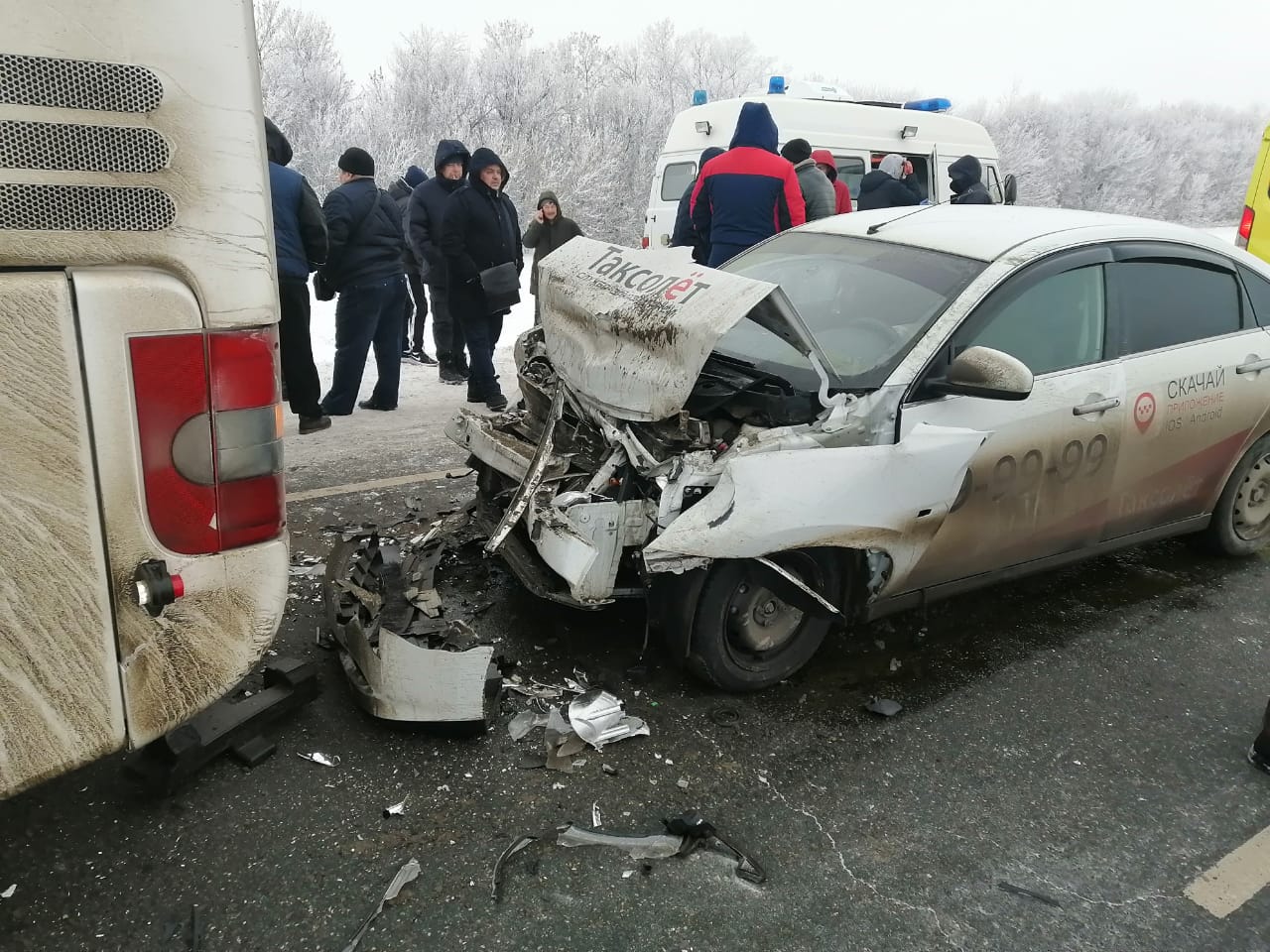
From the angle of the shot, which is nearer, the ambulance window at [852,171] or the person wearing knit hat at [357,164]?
the person wearing knit hat at [357,164]

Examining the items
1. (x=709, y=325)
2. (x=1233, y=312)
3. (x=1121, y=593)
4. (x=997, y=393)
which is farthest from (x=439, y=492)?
(x=1233, y=312)

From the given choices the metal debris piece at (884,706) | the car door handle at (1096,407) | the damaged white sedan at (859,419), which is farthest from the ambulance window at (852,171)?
the metal debris piece at (884,706)

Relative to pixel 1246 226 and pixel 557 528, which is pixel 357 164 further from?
pixel 1246 226

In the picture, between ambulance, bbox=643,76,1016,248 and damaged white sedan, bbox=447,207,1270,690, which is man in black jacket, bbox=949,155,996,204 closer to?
ambulance, bbox=643,76,1016,248

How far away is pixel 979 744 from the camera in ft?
9.48

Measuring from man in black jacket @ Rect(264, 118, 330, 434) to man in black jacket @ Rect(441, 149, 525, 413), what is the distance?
4.38 feet

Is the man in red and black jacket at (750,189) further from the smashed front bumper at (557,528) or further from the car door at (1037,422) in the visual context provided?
the smashed front bumper at (557,528)

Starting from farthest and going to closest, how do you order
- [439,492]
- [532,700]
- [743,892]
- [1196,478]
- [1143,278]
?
[439,492]
[1196,478]
[1143,278]
[532,700]
[743,892]

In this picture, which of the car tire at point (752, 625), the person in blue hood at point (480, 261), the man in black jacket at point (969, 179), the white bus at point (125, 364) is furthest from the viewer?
the man in black jacket at point (969, 179)

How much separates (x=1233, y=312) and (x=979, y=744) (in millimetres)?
2451

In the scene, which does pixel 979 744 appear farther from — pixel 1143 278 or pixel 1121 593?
pixel 1143 278

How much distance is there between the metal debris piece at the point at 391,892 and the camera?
78.9 inches

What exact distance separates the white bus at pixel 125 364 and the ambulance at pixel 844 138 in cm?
853

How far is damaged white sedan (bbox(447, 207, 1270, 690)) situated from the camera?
111 inches
